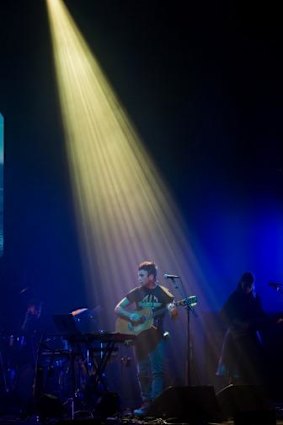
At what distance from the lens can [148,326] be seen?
7.04m

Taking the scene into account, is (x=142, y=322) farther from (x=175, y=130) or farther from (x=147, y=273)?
(x=175, y=130)

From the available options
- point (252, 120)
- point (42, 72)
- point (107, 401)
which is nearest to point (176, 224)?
point (252, 120)

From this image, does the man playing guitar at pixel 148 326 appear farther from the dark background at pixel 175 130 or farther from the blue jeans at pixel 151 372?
the dark background at pixel 175 130

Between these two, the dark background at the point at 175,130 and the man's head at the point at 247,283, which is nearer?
the man's head at the point at 247,283

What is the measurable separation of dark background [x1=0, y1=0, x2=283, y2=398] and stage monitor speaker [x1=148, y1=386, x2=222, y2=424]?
411 centimetres

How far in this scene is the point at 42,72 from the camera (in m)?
10.5

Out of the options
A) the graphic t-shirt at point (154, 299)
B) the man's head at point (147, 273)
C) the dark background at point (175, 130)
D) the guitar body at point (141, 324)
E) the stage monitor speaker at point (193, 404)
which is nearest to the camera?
the stage monitor speaker at point (193, 404)

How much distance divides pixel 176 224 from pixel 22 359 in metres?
3.36

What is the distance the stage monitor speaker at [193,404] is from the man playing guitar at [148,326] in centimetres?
134

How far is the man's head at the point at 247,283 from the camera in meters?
8.26

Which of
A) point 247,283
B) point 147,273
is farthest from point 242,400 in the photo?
point 247,283

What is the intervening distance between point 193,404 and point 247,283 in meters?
3.19

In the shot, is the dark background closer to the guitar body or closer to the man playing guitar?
the man playing guitar

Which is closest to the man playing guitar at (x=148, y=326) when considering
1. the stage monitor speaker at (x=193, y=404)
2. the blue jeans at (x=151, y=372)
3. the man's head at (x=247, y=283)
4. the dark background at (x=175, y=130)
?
the blue jeans at (x=151, y=372)
